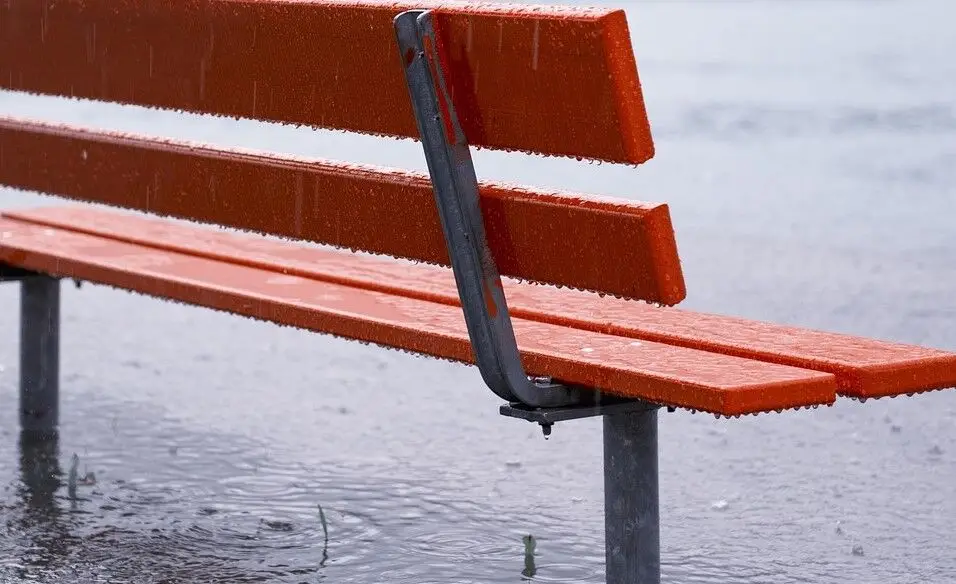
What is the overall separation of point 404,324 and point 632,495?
59 centimetres

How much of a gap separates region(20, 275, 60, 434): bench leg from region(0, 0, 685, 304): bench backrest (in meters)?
0.68

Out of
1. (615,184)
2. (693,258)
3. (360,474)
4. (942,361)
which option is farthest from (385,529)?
(615,184)

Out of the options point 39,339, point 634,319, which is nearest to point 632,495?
point 634,319

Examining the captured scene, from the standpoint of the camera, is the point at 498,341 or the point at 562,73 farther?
the point at 498,341

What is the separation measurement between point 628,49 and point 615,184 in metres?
8.41

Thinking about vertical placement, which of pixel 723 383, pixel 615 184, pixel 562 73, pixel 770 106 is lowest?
pixel 723 383

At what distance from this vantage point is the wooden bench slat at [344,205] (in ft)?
10.1

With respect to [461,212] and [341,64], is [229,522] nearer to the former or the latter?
[341,64]

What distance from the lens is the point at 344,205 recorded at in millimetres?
3713

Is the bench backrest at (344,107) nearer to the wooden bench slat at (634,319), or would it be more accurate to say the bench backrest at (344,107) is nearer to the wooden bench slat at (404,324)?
the wooden bench slat at (404,324)

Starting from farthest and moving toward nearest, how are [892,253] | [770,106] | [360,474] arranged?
[770,106]
[892,253]
[360,474]

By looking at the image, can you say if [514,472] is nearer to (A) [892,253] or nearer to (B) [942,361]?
(B) [942,361]

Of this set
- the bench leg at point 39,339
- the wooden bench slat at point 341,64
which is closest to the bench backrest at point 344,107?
the wooden bench slat at point 341,64

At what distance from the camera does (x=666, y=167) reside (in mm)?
12016
